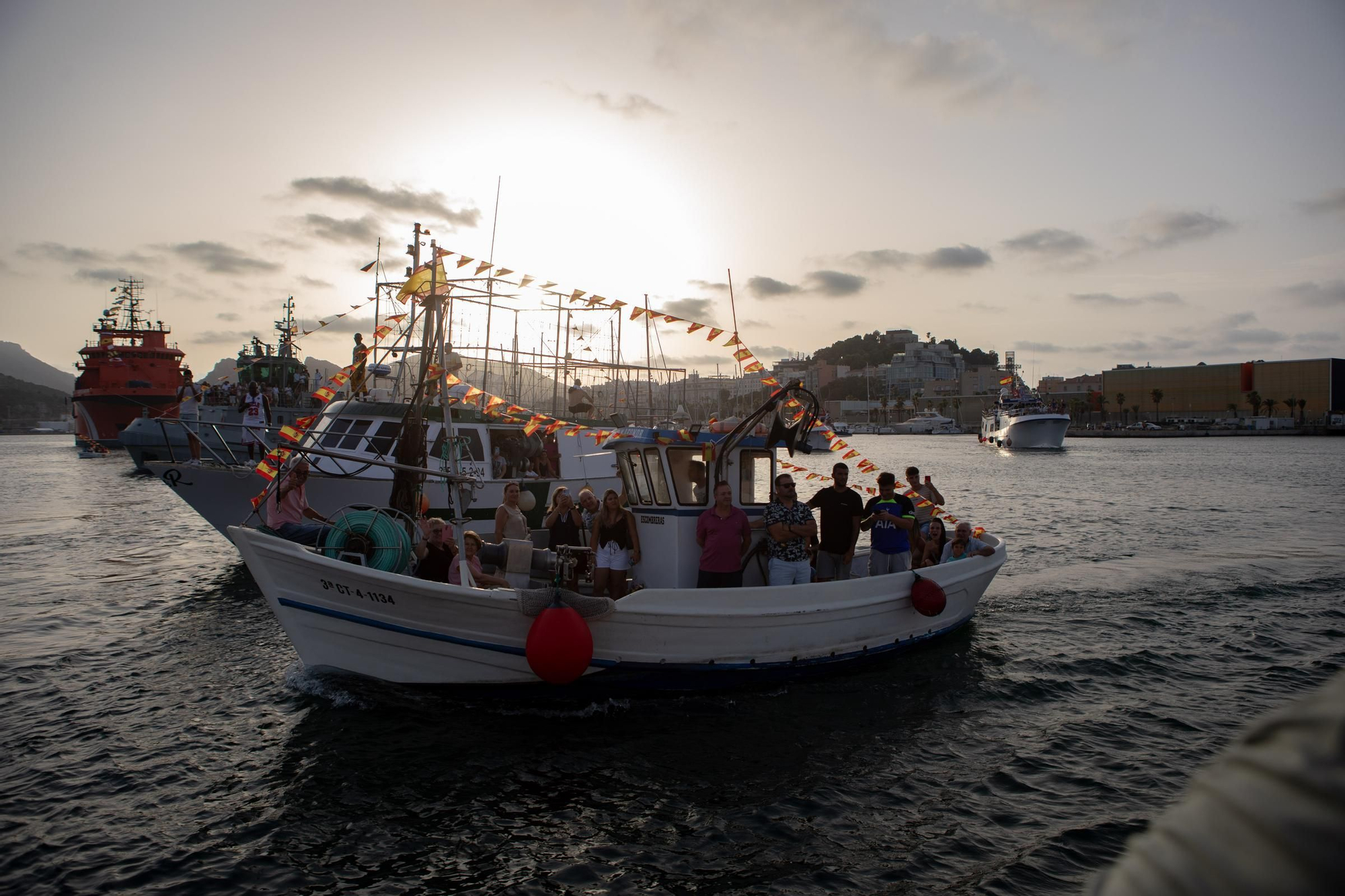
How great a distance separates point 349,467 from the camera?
1692 cm

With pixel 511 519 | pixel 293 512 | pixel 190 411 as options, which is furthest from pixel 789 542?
pixel 190 411

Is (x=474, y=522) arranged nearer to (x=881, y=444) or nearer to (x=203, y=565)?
(x=203, y=565)

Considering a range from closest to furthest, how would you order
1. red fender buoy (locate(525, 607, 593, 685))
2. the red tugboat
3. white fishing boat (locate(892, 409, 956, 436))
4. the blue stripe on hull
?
red fender buoy (locate(525, 607, 593, 685))
the blue stripe on hull
the red tugboat
white fishing boat (locate(892, 409, 956, 436))

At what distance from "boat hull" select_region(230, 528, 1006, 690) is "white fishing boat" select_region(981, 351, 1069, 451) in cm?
7727

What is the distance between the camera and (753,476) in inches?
413

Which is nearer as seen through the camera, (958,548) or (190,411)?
(958,548)

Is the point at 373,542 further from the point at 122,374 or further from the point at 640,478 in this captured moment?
the point at 122,374

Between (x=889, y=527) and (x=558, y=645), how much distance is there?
5.11 metres

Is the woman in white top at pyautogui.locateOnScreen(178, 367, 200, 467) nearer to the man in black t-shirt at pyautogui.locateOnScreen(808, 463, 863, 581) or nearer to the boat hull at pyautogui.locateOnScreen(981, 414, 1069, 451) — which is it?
the man in black t-shirt at pyautogui.locateOnScreen(808, 463, 863, 581)

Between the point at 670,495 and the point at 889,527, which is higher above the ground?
the point at 670,495

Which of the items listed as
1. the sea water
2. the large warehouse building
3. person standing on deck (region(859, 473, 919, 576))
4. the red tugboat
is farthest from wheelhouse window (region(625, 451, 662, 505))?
the large warehouse building

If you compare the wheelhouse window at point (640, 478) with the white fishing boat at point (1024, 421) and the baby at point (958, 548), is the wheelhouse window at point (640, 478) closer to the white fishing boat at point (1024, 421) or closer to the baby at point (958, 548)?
the baby at point (958, 548)

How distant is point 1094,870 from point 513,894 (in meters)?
4.38

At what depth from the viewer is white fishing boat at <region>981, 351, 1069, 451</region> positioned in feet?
260
